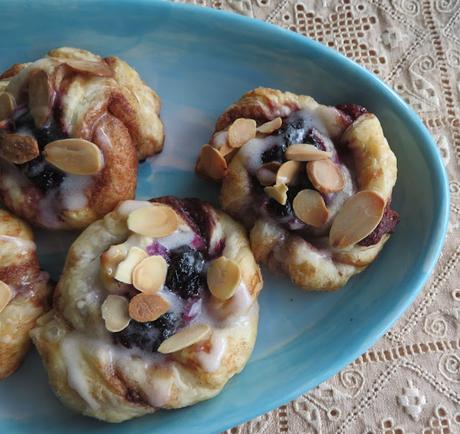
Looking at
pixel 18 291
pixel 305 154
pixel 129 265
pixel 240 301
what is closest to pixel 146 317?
pixel 129 265

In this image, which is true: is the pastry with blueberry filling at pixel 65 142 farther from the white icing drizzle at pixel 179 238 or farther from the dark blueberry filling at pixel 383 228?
the dark blueberry filling at pixel 383 228

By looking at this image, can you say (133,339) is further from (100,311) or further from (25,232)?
(25,232)

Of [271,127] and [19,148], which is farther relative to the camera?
[271,127]

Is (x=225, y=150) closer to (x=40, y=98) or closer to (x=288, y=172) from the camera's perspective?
(x=288, y=172)

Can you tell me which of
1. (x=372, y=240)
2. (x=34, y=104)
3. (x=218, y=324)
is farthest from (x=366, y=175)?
(x=34, y=104)

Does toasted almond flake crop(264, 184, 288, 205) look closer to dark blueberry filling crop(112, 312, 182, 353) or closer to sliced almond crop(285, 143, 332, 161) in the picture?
sliced almond crop(285, 143, 332, 161)

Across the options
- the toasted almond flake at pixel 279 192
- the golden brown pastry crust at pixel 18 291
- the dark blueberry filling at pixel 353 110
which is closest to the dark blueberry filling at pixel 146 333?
the golden brown pastry crust at pixel 18 291
